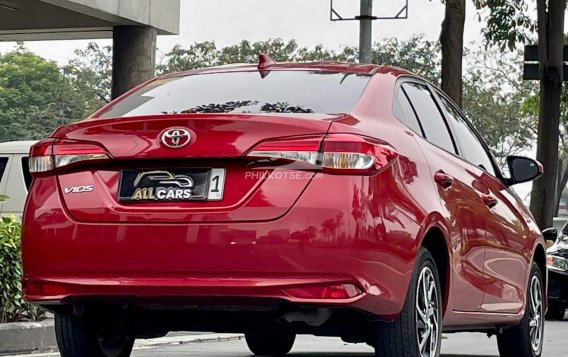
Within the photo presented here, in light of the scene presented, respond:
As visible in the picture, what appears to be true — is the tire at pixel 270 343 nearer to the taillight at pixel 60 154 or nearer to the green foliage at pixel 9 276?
the green foliage at pixel 9 276

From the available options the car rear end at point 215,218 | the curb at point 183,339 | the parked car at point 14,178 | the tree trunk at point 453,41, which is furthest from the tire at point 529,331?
the tree trunk at point 453,41

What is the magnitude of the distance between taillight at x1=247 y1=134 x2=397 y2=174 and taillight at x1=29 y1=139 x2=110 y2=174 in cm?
73

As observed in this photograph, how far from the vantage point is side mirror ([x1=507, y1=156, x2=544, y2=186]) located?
8.29m

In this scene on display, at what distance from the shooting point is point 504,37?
82.7ft

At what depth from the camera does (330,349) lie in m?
10.2

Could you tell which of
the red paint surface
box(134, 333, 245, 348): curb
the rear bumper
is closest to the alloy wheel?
the red paint surface

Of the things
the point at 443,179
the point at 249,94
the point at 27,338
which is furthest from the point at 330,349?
the point at 249,94

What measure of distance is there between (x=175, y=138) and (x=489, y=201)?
2435 mm

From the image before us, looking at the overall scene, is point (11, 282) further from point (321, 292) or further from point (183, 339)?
point (321, 292)

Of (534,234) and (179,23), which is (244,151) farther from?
(179,23)

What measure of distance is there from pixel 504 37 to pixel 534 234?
17.1 m

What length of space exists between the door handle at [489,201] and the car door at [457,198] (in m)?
0.04

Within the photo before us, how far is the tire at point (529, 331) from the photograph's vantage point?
845 cm

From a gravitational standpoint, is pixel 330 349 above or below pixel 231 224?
below
